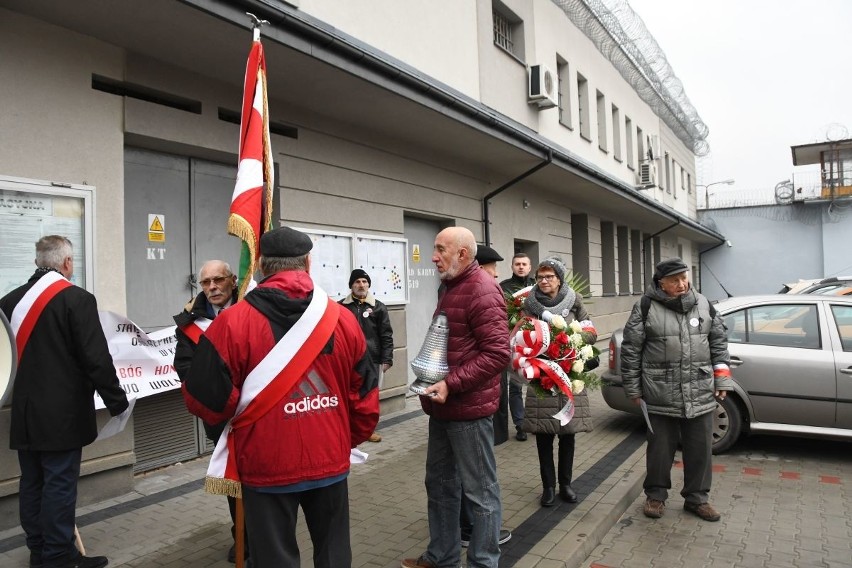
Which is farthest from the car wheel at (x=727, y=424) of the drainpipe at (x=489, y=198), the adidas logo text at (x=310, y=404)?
the drainpipe at (x=489, y=198)

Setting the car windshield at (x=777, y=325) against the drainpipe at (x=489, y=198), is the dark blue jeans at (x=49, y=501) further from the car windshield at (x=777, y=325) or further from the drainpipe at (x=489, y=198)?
the drainpipe at (x=489, y=198)

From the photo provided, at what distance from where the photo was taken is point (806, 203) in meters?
30.1

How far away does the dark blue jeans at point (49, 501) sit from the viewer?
3539 millimetres

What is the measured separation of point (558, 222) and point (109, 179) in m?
11.1

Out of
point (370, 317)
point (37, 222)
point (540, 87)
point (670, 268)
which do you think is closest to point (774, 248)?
point (540, 87)

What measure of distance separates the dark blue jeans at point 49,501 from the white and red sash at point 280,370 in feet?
5.64

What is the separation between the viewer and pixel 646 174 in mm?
20047

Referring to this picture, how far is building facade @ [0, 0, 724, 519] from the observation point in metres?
4.60

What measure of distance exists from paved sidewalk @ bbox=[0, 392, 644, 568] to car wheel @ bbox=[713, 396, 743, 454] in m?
0.81

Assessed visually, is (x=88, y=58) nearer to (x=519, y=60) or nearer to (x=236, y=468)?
(x=236, y=468)

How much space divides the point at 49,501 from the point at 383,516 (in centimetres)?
218

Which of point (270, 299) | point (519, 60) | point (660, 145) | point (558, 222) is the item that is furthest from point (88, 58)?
point (660, 145)

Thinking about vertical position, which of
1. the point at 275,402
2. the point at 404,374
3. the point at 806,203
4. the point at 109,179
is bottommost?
the point at 404,374

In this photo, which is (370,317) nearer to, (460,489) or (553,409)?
(553,409)
